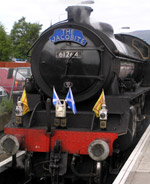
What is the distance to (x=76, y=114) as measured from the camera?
527cm

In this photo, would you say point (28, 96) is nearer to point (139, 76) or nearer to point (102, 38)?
point (102, 38)

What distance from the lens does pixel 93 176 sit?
15.9 feet

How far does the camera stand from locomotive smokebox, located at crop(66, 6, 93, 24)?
554cm

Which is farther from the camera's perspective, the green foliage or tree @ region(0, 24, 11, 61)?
tree @ region(0, 24, 11, 61)

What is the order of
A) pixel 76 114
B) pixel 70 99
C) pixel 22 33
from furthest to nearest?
1. pixel 22 33
2. pixel 76 114
3. pixel 70 99

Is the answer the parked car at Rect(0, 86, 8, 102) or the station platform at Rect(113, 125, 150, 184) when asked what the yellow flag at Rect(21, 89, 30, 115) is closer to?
the station platform at Rect(113, 125, 150, 184)

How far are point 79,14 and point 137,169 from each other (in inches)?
113

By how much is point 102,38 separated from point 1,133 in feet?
17.7

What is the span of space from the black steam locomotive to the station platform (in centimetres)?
30

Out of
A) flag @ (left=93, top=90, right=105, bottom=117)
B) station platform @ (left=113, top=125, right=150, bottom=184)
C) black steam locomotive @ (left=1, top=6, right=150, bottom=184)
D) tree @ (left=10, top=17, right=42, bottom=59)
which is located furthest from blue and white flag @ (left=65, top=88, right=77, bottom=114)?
tree @ (left=10, top=17, right=42, bottom=59)

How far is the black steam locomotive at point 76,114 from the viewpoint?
4.87 metres

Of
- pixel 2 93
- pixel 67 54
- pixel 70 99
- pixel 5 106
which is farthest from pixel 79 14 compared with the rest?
pixel 2 93

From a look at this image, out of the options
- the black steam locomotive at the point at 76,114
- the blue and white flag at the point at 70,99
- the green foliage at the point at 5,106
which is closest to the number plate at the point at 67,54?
the black steam locomotive at the point at 76,114

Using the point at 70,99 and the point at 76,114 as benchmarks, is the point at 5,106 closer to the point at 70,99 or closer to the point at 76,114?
the point at 76,114
